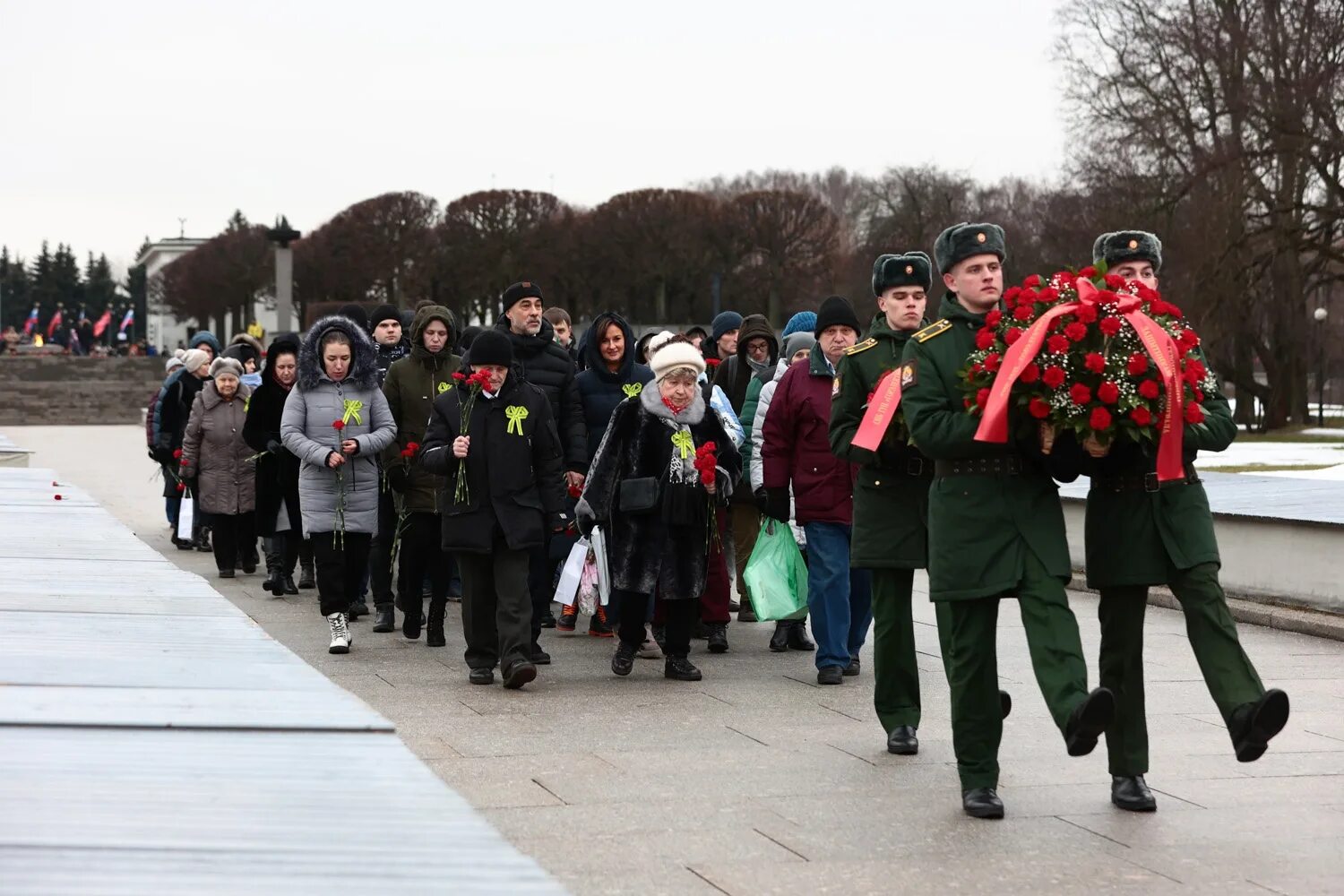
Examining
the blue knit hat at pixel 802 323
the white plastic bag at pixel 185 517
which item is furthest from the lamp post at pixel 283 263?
the blue knit hat at pixel 802 323

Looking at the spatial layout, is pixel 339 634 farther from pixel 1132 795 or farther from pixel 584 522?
pixel 1132 795

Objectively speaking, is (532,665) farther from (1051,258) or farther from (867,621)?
(1051,258)

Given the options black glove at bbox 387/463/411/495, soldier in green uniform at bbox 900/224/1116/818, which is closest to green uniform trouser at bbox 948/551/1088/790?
soldier in green uniform at bbox 900/224/1116/818

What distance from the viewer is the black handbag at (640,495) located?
371 inches

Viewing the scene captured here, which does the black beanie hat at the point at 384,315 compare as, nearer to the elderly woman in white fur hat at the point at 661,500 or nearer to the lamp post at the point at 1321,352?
the elderly woman in white fur hat at the point at 661,500

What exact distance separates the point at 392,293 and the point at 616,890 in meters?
83.3

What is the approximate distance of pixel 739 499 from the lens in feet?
39.1

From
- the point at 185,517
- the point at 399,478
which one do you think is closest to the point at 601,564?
the point at 399,478

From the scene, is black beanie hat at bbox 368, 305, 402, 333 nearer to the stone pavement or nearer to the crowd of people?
the crowd of people

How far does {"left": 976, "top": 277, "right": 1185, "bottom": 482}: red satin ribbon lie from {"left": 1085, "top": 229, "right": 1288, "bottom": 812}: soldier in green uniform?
0.59ft

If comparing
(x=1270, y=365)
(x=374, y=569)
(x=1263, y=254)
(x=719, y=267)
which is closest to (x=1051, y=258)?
(x=1270, y=365)

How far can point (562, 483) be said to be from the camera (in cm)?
955

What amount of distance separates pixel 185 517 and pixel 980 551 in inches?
500

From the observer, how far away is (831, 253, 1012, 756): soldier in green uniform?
24.3 feet
